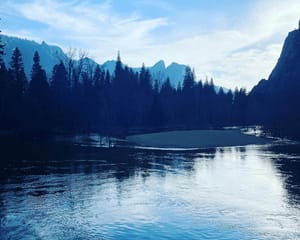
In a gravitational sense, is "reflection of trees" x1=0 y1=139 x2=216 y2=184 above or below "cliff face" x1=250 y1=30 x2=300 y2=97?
below

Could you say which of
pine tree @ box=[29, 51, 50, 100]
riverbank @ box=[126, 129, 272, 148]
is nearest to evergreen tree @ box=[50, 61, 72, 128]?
pine tree @ box=[29, 51, 50, 100]

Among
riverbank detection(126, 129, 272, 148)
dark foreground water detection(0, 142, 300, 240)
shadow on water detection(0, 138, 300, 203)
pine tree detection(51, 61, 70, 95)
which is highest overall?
pine tree detection(51, 61, 70, 95)

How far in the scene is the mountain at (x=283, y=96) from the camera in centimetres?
10479

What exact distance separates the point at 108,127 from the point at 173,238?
3212 inches

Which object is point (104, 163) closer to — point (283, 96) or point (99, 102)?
point (99, 102)

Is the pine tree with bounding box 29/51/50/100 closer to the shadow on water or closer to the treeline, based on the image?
the treeline

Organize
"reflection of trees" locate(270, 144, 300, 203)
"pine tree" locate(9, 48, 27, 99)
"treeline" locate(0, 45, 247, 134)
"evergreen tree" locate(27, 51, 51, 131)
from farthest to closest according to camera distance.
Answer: "pine tree" locate(9, 48, 27, 99) < "treeline" locate(0, 45, 247, 134) < "evergreen tree" locate(27, 51, 51, 131) < "reflection of trees" locate(270, 144, 300, 203)

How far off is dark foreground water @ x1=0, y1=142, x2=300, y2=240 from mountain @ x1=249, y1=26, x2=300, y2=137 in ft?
193

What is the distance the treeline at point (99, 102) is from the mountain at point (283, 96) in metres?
7.02

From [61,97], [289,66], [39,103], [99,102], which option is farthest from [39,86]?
[289,66]

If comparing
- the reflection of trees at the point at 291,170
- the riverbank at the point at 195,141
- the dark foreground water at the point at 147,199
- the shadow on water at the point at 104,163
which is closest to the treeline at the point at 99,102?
the riverbank at the point at 195,141

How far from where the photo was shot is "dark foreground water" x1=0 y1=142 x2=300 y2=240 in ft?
49.8

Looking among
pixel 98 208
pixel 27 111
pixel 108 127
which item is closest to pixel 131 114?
pixel 108 127

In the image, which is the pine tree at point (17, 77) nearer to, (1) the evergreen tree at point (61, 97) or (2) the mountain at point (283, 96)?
(1) the evergreen tree at point (61, 97)
